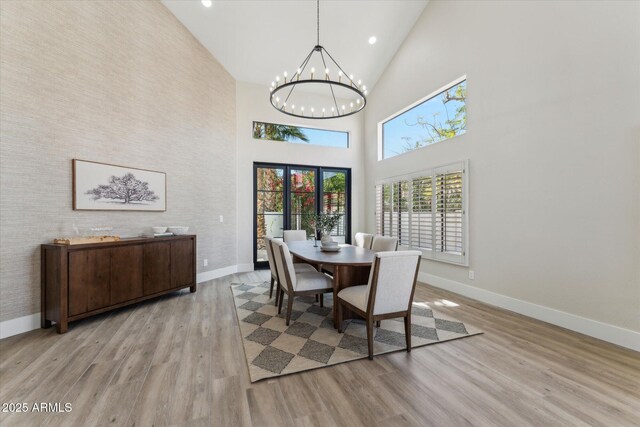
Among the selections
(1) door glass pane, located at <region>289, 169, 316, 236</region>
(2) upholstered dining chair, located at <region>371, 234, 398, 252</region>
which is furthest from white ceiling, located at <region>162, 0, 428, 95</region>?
(2) upholstered dining chair, located at <region>371, 234, 398, 252</region>

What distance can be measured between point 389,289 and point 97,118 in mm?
4073

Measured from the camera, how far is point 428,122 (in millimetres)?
4961

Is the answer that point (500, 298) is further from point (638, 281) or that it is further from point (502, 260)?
point (638, 281)

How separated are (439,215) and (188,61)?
16.6 feet

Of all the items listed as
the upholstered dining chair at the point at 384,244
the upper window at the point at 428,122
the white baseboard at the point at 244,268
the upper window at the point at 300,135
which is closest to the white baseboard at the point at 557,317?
the upholstered dining chair at the point at 384,244

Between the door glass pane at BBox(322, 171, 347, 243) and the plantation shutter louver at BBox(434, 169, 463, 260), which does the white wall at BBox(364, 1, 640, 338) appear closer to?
the plantation shutter louver at BBox(434, 169, 463, 260)

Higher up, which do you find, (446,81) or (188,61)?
(188,61)

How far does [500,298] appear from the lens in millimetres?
3596

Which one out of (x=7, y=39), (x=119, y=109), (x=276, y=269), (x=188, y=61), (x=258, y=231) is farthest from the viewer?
(x=258, y=231)

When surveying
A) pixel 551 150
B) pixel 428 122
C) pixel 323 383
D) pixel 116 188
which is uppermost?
pixel 428 122

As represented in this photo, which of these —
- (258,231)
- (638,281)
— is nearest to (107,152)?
(258,231)

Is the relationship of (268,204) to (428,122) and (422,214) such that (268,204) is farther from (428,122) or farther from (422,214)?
(428,122)


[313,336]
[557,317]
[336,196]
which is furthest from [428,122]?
[313,336]

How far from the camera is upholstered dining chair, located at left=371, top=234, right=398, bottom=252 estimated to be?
3.71 m
